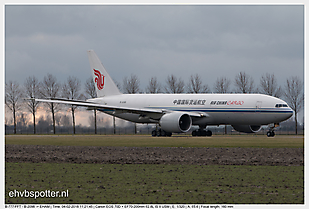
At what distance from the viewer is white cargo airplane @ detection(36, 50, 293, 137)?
1453 inches

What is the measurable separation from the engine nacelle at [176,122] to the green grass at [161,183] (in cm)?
1993

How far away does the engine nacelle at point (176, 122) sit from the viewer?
3675cm

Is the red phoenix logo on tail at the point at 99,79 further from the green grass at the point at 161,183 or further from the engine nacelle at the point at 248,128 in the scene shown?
the green grass at the point at 161,183

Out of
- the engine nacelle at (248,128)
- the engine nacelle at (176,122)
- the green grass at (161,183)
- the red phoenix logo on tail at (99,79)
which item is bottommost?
the green grass at (161,183)

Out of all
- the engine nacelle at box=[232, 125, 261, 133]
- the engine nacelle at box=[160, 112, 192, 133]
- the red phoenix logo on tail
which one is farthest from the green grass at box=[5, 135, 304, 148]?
the red phoenix logo on tail

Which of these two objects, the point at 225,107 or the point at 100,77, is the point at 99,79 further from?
the point at 225,107

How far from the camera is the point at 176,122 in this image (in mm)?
36688

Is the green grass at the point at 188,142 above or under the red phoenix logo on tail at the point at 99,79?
under

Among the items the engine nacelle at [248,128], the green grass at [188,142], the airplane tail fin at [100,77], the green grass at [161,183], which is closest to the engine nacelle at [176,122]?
the green grass at [188,142]

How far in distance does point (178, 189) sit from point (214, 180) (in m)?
1.92

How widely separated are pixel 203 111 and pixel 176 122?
4.13 m

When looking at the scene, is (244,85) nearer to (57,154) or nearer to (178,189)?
(57,154)

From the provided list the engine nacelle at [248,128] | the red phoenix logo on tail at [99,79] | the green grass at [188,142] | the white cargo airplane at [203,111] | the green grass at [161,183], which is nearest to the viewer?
the green grass at [161,183]

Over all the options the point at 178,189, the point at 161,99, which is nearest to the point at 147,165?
the point at 178,189
